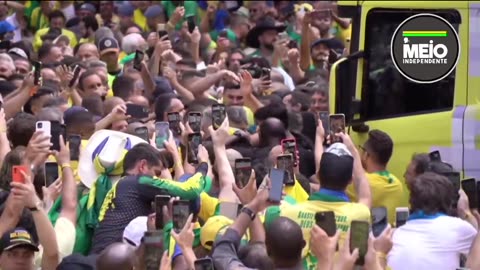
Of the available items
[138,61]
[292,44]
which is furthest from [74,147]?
[292,44]

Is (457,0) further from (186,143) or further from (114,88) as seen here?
(114,88)

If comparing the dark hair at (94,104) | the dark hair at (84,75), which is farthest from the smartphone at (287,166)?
the dark hair at (84,75)

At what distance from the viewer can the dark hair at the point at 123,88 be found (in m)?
14.0

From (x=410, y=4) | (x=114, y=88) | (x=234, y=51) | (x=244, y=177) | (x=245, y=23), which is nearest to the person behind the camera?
(x=244, y=177)

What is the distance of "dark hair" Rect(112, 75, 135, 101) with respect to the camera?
13969 millimetres

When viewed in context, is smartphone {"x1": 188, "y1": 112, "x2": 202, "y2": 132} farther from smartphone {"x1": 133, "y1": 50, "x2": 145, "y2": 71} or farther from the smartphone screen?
smartphone {"x1": 133, "y1": 50, "x2": 145, "y2": 71}

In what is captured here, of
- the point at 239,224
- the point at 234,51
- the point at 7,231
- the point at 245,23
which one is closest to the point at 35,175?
the point at 7,231

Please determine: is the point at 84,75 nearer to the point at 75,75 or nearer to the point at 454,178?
the point at 75,75

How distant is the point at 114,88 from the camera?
14.1 metres

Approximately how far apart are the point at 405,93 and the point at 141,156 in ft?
9.54

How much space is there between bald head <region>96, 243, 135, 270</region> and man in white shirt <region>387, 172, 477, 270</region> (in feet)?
5.44

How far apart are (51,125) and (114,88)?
3607 millimetres

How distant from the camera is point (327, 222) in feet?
25.4

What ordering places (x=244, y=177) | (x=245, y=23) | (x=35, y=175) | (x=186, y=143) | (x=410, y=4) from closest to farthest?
1. (x=244, y=177)
2. (x=35, y=175)
3. (x=186, y=143)
4. (x=410, y=4)
5. (x=245, y=23)
